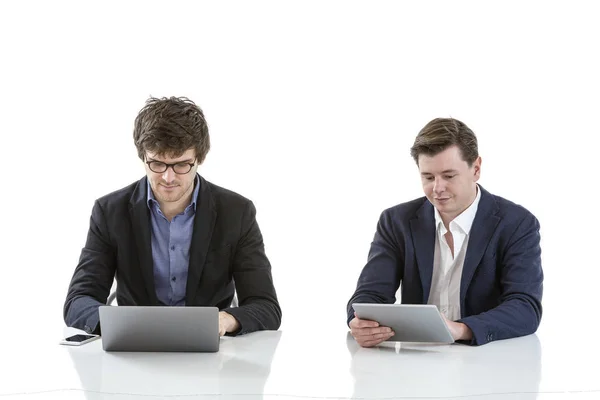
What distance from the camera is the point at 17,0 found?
16.2ft

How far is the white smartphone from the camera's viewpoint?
2.69m

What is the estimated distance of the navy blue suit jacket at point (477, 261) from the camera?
9.70 feet

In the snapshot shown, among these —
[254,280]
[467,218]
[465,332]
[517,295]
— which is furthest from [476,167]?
[254,280]

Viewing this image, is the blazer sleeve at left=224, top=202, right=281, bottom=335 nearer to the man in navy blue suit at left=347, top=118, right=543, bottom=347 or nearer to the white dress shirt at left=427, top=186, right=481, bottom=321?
the man in navy blue suit at left=347, top=118, right=543, bottom=347

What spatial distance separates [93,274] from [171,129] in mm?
651

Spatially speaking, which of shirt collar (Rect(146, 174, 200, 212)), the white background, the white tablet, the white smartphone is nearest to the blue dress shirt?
shirt collar (Rect(146, 174, 200, 212))

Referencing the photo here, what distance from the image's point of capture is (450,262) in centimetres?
314

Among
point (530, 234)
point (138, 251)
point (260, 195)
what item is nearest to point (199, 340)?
point (138, 251)

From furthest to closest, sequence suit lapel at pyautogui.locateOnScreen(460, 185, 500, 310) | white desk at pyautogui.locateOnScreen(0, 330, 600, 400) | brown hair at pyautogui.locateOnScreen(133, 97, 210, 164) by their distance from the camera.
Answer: suit lapel at pyautogui.locateOnScreen(460, 185, 500, 310), brown hair at pyautogui.locateOnScreen(133, 97, 210, 164), white desk at pyautogui.locateOnScreen(0, 330, 600, 400)

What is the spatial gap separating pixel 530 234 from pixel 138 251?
1.50m

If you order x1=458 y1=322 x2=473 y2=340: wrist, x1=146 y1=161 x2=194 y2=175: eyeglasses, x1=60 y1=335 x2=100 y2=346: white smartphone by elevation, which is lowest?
x1=60 y1=335 x2=100 y2=346: white smartphone

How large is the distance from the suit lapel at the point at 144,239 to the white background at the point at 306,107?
1933mm

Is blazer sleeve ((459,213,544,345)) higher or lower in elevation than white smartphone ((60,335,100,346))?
higher

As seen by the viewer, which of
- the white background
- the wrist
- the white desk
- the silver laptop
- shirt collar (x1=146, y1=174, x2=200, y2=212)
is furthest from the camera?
the white background
